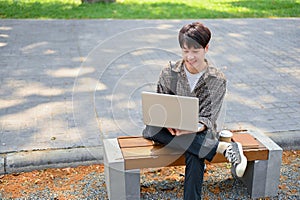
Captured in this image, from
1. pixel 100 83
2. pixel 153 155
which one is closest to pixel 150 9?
pixel 100 83

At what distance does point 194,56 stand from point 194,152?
67 centimetres

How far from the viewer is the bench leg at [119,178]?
9.94ft

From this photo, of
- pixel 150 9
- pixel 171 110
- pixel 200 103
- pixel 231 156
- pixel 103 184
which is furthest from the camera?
pixel 150 9

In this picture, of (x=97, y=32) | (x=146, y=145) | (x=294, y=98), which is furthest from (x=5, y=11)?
(x=146, y=145)

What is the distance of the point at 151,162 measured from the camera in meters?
3.06

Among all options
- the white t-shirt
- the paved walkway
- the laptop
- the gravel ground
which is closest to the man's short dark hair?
the white t-shirt

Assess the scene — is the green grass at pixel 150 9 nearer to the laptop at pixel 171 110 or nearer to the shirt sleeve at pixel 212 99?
the shirt sleeve at pixel 212 99

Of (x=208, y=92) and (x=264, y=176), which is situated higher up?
(x=208, y=92)

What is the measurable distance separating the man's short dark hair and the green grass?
7.44 m

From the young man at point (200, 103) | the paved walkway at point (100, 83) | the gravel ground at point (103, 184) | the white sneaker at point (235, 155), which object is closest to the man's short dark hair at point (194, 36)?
the young man at point (200, 103)

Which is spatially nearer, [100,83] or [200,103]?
[200,103]

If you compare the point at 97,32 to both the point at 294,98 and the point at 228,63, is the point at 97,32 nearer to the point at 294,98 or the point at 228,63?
the point at 228,63

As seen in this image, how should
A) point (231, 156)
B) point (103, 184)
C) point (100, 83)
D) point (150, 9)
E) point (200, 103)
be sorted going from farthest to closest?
point (150, 9) < point (100, 83) < point (103, 184) < point (200, 103) < point (231, 156)

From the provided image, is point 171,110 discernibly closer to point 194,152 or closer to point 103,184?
point 194,152
